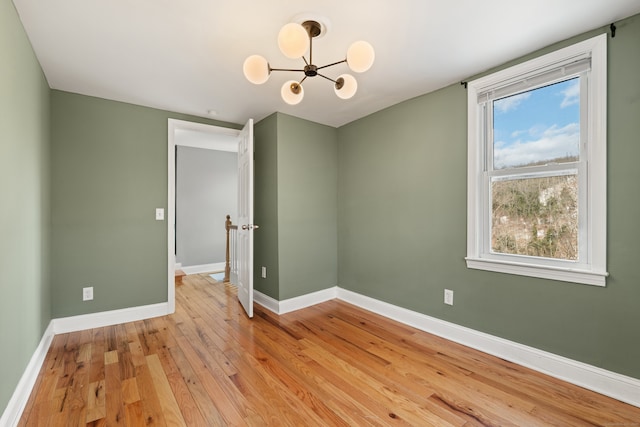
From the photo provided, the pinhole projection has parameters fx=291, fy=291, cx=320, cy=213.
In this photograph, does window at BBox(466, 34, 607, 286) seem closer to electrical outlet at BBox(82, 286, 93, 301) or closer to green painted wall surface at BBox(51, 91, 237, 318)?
green painted wall surface at BBox(51, 91, 237, 318)

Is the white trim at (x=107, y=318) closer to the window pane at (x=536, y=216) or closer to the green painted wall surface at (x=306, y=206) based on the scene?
the green painted wall surface at (x=306, y=206)

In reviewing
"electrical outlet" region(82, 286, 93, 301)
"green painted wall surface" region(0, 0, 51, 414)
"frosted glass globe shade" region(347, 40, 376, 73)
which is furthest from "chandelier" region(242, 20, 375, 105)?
"electrical outlet" region(82, 286, 93, 301)

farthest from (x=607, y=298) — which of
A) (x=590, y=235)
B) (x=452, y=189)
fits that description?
(x=452, y=189)

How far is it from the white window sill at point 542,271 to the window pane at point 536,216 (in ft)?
0.41

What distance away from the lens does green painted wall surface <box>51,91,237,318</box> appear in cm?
271

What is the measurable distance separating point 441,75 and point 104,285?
145 inches

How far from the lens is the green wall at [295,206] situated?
3.32m

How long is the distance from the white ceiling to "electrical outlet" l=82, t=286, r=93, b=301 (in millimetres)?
1873

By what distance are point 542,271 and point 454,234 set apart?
0.69m

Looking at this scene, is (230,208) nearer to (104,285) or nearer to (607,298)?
(104,285)

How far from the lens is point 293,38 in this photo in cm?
137

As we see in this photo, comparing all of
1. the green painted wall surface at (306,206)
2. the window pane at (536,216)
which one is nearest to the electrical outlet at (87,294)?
the green painted wall surface at (306,206)

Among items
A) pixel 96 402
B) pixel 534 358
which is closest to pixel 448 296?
pixel 534 358

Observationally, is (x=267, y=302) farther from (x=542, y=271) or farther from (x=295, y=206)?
(x=542, y=271)
